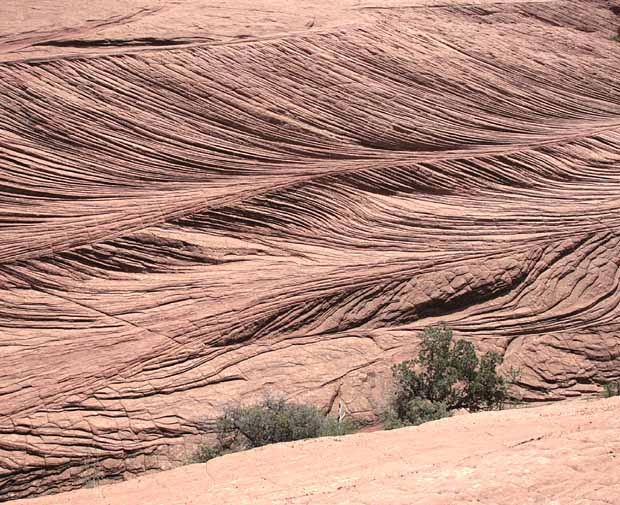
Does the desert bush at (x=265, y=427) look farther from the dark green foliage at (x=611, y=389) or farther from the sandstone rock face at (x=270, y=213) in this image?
the dark green foliage at (x=611, y=389)

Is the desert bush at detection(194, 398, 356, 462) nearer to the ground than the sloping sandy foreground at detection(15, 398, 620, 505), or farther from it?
nearer to the ground

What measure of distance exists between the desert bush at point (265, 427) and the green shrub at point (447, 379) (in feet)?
3.66

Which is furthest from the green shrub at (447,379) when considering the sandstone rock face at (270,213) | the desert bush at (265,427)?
the desert bush at (265,427)

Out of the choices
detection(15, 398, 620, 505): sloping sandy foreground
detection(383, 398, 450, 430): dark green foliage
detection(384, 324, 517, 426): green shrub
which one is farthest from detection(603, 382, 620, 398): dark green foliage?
detection(15, 398, 620, 505): sloping sandy foreground

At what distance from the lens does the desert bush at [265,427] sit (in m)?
11.1

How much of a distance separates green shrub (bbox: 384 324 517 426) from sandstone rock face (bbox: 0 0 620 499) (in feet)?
1.48

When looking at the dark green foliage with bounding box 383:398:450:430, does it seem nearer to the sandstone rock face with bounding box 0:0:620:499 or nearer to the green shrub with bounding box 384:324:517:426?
the green shrub with bounding box 384:324:517:426

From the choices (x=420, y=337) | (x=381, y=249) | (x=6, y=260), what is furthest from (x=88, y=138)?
(x=420, y=337)

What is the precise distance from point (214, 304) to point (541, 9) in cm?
932

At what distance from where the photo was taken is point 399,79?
15.8 metres

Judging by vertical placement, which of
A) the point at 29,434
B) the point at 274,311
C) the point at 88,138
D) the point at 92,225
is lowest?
the point at 29,434

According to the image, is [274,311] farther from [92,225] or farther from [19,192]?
[19,192]

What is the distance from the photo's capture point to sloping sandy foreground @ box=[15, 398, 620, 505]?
6.23 metres

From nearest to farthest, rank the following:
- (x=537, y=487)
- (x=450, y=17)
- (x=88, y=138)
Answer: (x=537, y=487) → (x=88, y=138) → (x=450, y=17)
